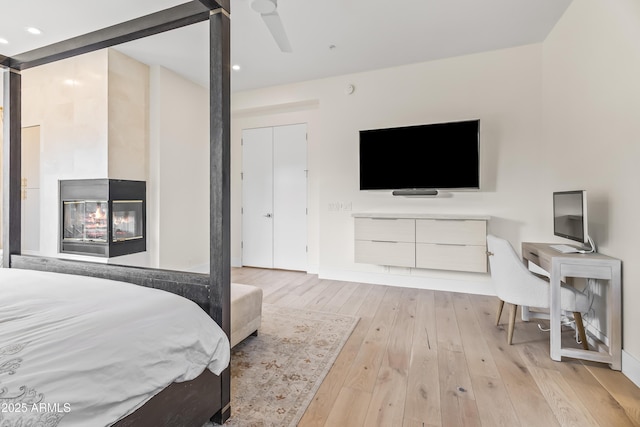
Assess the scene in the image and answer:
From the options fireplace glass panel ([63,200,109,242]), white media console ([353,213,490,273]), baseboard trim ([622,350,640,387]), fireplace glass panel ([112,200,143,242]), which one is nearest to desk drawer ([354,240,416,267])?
white media console ([353,213,490,273])

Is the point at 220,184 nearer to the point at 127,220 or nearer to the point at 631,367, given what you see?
the point at 631,367

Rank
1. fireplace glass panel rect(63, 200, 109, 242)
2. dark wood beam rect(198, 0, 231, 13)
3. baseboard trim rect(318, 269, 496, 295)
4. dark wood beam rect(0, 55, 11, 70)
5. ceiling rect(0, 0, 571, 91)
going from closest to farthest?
dark wood beam rect(198, 0, 231, 13) → dark wood beam rect(0, 55, 11, 70) → ceiling rect(0, 0, 571, 91) → fireplace glass panel rect(63, 200, 109, 242) → baseboard trim rect(318, 269, 496, 295)

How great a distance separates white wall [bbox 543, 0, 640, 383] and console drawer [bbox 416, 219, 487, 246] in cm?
91

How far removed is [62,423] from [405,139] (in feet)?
12.4

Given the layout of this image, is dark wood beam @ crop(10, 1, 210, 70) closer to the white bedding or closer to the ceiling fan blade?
the ceiling fan blade

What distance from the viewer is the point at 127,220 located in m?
3.75

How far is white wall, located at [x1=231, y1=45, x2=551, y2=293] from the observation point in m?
3.50

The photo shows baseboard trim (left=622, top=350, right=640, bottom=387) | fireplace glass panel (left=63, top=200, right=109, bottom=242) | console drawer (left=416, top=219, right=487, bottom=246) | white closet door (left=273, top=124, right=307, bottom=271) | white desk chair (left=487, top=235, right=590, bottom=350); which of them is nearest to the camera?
baseboard trim (left=622, top=350, right=640, bottom=387)

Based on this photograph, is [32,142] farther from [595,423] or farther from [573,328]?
[573,328]

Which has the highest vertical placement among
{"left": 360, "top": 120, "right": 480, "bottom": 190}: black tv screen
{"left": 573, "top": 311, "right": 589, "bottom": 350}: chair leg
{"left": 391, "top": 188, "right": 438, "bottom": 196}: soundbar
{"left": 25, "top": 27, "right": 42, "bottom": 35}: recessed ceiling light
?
{"left": 25, "top": 27, "right": 42, "bottom": 35}: recessed ceiling light

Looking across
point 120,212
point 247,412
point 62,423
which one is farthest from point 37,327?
point 120,212

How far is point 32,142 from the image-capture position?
4180mm

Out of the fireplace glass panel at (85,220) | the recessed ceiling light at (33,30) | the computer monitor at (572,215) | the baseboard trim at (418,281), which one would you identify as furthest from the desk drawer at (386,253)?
the recessed ceiling light at (33,30)

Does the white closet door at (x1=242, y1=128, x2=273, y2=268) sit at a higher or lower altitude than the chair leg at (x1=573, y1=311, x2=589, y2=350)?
higher
